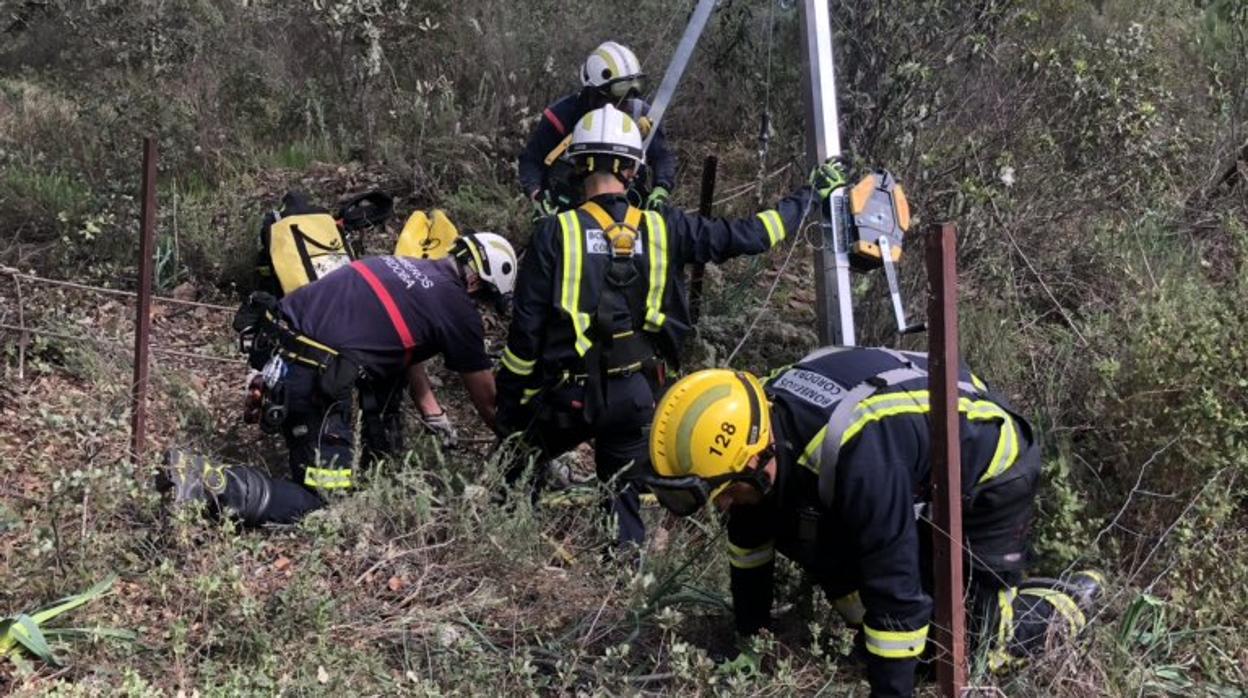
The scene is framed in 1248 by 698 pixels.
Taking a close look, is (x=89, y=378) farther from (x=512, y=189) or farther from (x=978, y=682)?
(x=978, y=682)

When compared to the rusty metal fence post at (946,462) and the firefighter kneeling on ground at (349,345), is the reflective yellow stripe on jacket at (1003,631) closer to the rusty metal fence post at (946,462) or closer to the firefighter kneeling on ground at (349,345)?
the rusty metal fence post at (946,462)

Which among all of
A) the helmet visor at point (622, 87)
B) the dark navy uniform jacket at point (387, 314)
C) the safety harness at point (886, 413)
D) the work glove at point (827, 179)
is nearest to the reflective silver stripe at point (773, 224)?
the work glove at point (827, 179)

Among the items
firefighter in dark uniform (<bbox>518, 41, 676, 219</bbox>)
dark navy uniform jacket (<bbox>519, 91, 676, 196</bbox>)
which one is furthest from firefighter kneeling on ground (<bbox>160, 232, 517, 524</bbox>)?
dark navy uniform jacket (<bbox>519, 91, 676, 196</bbox>)

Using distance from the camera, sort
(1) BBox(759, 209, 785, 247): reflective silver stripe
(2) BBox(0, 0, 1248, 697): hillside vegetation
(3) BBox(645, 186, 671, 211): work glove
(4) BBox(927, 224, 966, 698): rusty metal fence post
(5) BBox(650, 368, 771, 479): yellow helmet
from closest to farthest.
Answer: (4) BBox(927, 224, 966, 698): rusty metal fence post, (5) BBox(650, 368, 771, 479): yellow helmet, (2) BBox(0, 0, 1248, 697): hillside vegetation, (1) BBox(759, 209, 785, 247): reflective silver stripe, (3) BBox(645, 186, 671, 211): work glove

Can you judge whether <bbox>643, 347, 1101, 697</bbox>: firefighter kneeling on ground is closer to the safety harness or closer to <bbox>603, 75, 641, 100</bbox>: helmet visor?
the safety harness

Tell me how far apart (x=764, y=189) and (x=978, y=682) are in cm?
406

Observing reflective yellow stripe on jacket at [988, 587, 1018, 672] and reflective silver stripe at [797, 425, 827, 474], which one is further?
reflective yellow stripe on jacket at [988, 587, 1018, 672]

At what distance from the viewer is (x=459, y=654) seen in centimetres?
350

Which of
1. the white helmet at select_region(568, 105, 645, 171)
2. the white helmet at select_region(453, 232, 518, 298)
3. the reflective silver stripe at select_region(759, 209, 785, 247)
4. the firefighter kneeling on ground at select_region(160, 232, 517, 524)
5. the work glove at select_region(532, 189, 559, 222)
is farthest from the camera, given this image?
the work glove at select_region(532, 189, 559, 222)

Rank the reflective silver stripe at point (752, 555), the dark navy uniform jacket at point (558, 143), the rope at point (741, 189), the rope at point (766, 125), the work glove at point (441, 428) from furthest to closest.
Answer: the rope at point (741, 189), the dark navy uniform jacket at point (558, 143), the work glove at point (441, 428), the rope at point (766, 125), the reflective silver stripe at point (752, 555)

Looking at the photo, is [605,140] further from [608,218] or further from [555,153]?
[555,153]

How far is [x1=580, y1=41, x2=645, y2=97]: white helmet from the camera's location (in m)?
5.73

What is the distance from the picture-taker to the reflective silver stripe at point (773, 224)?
13.4 ft

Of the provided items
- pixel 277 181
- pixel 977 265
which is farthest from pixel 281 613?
pixel 277 181
